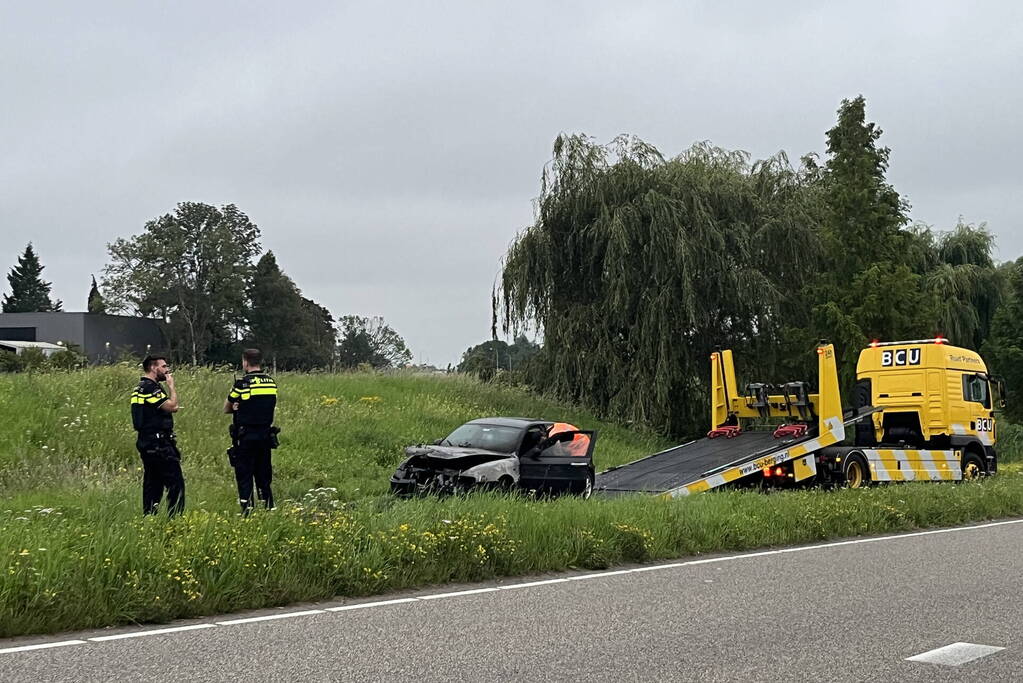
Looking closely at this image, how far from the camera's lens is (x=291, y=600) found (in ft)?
28.7

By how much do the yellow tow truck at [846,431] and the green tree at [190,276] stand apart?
63701mm

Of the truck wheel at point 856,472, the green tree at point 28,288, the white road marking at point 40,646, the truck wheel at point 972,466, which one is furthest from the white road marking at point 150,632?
the green tree at point 28,288

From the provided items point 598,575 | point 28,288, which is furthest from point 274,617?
point 28,288

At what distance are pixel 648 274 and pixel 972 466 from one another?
1076 centimetres

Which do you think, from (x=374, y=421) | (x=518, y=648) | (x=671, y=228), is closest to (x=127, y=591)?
(x=518, y=648)

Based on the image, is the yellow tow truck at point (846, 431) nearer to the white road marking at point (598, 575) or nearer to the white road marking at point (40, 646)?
the white road marking at point (598, 575)

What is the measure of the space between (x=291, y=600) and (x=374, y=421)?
16.8m

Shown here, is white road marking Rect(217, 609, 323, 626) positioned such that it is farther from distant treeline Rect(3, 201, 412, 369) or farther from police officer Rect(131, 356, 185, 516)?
distant treeline Rect(3, 201, 412, 369)

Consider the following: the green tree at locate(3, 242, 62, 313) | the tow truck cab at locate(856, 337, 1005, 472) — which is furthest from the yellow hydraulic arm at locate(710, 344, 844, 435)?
the green tree at locate(3, 242, 62, 313)

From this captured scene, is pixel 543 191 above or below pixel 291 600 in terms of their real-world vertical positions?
above

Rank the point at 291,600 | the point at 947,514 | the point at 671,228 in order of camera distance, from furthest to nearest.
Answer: the point at 671,228 → the point at 947,514 → the point at 291,600

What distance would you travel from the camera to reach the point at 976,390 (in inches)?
968

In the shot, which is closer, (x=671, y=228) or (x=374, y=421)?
(x=374, y=421)

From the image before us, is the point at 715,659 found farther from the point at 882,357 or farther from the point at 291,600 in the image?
the point at 882,357
